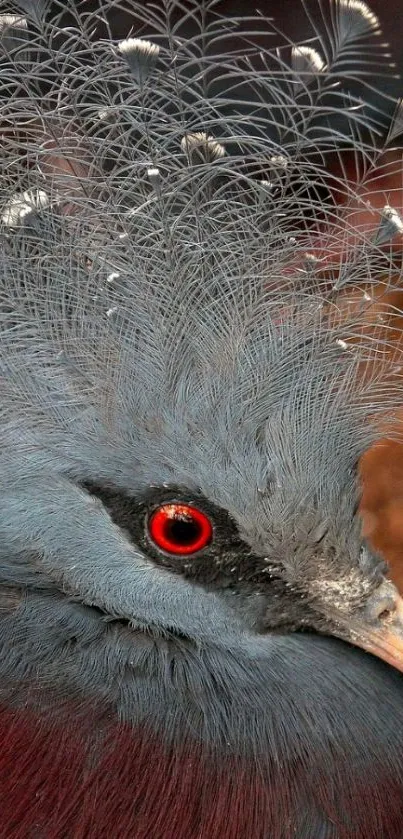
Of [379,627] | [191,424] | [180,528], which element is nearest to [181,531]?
[180,528]

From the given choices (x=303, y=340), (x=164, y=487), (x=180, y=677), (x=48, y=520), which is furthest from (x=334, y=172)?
(x=180, y=677)

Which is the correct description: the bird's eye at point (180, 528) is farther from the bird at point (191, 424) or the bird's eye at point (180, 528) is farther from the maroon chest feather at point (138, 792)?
the maroon chest feather at point (138, 792)

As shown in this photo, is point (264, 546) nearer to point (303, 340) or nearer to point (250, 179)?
point (303, 340)

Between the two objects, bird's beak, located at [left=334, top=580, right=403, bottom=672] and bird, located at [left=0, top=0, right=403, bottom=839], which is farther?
bird's beak, located at [left=334, top=580, right=403, bottom=672]

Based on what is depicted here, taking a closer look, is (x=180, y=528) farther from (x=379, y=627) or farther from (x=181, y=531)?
(x=379, y=627)

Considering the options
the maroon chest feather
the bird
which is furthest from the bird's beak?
the maroon chest feather

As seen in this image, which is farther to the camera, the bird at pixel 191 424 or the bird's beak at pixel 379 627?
the bird's beak at pixel 379 627

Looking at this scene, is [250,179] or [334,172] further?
[334,172]

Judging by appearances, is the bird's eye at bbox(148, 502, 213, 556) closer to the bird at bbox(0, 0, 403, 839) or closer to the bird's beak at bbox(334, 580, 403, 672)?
the bird at bbox(0, 0, 403, 839)

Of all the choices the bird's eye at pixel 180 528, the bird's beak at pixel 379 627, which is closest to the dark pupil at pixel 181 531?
the bird's eye at pixel 180 528
